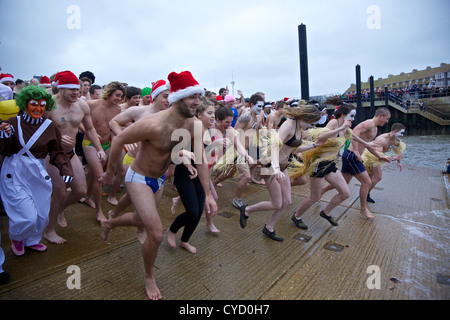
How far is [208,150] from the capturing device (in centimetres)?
365

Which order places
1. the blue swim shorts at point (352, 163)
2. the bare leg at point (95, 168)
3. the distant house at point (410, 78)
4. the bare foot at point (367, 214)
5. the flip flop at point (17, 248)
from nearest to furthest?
the flip flop at point (17, 248), the bare leg at point (95, 168), the bare foot at point (367, 214), the blue swim shorts at point (352, 163), the distant house at point (410, 78)

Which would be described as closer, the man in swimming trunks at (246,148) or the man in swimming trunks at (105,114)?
the man in swimming trunks at (105,114)

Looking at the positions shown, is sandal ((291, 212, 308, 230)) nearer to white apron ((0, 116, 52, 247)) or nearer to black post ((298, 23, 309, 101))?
white apron ((0, 116, 52, 247))

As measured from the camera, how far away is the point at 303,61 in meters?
6.75

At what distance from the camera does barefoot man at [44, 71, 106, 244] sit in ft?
10.6

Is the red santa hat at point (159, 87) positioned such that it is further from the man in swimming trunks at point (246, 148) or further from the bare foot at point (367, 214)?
the bare foot at point (367, 214)

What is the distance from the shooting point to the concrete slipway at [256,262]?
2.51 metres

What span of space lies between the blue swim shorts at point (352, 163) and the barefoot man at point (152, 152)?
3.16 meters

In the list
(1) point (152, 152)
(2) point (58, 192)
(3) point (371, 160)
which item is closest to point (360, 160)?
(3) point (371, 160)

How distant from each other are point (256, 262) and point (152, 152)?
5.51 feet

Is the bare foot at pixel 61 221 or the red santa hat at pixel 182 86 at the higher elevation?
the red santa hat at pixel 182 86

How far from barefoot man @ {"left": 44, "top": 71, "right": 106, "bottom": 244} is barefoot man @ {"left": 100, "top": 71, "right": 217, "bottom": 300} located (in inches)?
40.1

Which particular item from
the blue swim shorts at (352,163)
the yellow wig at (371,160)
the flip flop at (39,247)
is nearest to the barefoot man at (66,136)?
the flip flop at (39,247)
